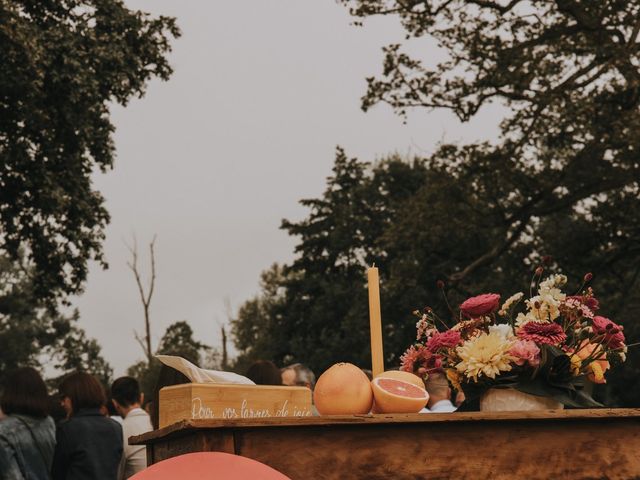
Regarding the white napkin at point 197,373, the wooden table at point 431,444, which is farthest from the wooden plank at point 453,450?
the white napkin at point 197,373

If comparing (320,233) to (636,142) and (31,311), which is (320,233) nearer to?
(31,311)

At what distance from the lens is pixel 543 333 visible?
304 centimetres

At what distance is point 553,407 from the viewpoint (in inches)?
118

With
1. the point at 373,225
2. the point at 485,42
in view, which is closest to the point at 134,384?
the point at 485,42

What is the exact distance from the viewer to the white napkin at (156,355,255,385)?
2742mm

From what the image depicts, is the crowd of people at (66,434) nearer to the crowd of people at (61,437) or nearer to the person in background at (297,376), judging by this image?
the crowd of people at (61,437)

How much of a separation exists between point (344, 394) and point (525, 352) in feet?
1.90

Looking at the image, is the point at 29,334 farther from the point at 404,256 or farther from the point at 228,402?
the point at 228,402

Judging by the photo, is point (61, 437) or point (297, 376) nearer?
point (61, 437)

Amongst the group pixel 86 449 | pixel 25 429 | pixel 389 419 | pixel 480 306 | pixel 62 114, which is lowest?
pixel 86 449

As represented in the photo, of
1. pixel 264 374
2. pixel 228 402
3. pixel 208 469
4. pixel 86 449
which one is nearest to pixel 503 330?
pixel 228 402

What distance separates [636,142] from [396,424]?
15284 mm

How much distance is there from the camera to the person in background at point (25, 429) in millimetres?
5781

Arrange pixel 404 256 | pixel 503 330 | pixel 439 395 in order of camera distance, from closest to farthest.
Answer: pixel 503 330
pixel 439 395
pixel 404 256
